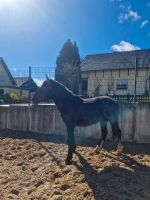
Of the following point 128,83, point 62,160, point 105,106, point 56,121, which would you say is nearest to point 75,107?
point 105,106

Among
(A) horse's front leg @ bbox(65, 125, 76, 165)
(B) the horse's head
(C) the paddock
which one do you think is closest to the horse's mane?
(B) the horse's head

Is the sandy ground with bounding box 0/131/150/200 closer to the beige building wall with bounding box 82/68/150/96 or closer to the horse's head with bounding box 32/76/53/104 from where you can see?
the horse's head with bounding box 32/76/53/104

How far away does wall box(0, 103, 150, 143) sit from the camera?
29.7 feet

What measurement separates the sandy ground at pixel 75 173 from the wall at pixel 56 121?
50 centimetres

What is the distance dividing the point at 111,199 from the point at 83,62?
30.7 metres

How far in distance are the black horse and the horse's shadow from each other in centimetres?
108

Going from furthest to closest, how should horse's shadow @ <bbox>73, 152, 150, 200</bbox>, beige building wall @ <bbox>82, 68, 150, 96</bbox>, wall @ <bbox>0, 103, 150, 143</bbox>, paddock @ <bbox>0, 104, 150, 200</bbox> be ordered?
Answer: beige building wall @ <bbox>82, 68, 150, 96</bbox>, wall @ <bbox>0, 103, 150, 143</bbox>, paddock @ <bbox>0, 104, 150, 200</bbox>, horse's shadow @ <bbox>73, 152, 150, 200</bbox>

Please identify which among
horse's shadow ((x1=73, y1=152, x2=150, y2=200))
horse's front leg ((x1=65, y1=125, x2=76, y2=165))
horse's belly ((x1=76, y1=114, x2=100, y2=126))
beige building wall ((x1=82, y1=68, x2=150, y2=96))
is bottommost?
horse's shadow ((x1=73, y1=152, x2=150, y2=200))

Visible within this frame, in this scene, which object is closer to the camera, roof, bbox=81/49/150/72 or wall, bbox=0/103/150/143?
wall, bbox=0/103/150/143

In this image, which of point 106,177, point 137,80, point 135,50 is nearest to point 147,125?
point 137,80

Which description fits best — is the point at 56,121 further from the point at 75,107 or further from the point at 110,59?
the point at 110,59

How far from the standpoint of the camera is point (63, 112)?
7508 millimetres

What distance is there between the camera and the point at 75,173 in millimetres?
6141

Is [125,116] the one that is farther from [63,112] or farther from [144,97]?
[63,112]
